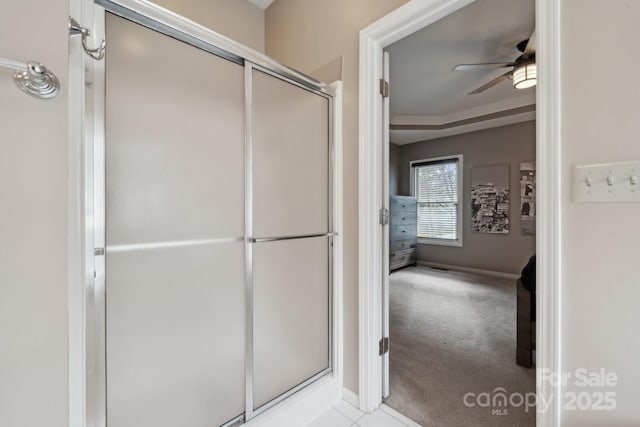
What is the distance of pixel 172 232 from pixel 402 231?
4656 millimetres

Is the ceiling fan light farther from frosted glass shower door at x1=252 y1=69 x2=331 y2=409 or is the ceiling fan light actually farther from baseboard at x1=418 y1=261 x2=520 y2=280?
baseboard at x1=418 y1=261 x2=520 y2=280

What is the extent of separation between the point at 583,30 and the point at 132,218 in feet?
5.58

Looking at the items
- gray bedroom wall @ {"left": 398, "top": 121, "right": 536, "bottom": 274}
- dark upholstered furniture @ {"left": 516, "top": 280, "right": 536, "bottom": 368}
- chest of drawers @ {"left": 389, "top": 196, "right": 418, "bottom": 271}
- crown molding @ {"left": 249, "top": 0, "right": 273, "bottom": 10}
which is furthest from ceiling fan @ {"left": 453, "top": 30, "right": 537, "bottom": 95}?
chest of drawers @ {"left": 389, "top": 196, "right": 418, "bottom": 271}

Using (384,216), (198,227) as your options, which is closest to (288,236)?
(198,227)

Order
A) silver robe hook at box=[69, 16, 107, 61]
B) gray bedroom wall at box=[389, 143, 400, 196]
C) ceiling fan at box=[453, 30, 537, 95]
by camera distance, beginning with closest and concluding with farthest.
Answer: silver robe hook at box=[69, 16, 107, 61] < ceiling fan at box=[453, 30, 537, 95] < gray bedroom wall at box=[389, 143, 400, 196]

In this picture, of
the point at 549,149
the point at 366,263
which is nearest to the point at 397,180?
the point at 366,263

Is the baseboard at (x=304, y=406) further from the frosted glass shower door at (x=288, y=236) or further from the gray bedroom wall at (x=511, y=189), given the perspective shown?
the gray bedroom wall at (x=511, y=189)

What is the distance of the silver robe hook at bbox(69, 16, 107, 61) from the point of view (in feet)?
2.70

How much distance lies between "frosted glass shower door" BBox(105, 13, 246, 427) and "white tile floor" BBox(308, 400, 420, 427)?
0.52 m

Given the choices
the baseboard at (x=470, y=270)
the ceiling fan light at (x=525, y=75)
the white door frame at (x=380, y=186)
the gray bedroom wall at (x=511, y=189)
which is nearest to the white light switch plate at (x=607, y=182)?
the white door frame at (x=380, y=186)

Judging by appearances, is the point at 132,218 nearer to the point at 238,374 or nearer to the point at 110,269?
the point at 110,269

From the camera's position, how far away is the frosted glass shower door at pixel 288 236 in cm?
137

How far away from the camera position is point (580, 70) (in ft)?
3.02

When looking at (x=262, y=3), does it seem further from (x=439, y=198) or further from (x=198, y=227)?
(x=439, y=198)
